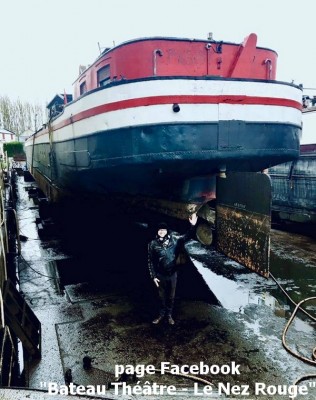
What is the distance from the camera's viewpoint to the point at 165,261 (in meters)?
3.88

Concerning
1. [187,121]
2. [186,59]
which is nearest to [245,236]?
[187,121]

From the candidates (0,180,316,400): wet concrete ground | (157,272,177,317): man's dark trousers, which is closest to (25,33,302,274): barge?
(0,180,316,400): wet concrete ground

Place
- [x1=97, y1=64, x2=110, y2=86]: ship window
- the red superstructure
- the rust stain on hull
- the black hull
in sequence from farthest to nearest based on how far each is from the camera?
[x1=97, y1=64, x2=110, y2=86]: ship window, the red superstructure, the black hull, the rust stain on hull

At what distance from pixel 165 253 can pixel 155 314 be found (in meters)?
0.96

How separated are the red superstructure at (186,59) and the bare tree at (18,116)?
55.1 meters

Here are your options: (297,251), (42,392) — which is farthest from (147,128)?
(297,251)

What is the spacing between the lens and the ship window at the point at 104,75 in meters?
5.43

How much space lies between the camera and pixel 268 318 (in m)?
4.15

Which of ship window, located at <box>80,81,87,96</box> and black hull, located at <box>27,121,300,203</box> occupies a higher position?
ship window, located at <box>80,81,87,96</box>

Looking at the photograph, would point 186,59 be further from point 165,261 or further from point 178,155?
point 165,261

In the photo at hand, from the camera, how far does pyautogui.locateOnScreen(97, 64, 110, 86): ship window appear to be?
5.43m

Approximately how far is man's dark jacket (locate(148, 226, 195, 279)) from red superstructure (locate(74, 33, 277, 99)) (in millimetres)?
2543

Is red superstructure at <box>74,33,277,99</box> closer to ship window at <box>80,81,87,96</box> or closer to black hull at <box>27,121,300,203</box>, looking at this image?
black hull at <box>27,121,300,203</box>

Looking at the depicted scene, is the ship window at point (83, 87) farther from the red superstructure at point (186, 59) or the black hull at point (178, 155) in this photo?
the black hull at point (178, 155)
